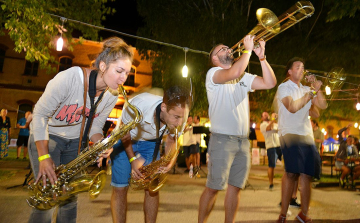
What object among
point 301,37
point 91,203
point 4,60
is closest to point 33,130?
point 91,203

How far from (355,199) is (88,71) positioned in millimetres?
7371

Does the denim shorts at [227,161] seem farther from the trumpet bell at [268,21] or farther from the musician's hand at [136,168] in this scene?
the trumpet bell at [268,21]

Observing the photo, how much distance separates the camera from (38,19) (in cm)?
871

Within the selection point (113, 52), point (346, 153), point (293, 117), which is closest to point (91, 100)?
point (113, 52)

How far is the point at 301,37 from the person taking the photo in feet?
54.7

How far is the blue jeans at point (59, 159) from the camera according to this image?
2.67m

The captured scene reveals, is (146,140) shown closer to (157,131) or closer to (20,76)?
(157,131)

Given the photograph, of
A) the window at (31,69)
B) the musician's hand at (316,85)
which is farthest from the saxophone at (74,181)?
the window at (31,69)

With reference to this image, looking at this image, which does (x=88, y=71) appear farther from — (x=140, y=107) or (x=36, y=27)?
(x=36, y=27)

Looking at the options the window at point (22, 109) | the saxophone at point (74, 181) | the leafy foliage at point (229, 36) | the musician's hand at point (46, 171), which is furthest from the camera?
the window at point (22, 109)

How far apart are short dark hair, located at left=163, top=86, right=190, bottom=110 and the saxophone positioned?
1.22 feet

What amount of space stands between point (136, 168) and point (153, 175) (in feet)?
0.85

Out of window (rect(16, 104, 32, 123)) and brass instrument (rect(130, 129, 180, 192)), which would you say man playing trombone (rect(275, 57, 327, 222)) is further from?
window (rect(16, 104, 32, 123))

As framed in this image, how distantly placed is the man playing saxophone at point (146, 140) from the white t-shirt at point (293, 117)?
1.89 meters
